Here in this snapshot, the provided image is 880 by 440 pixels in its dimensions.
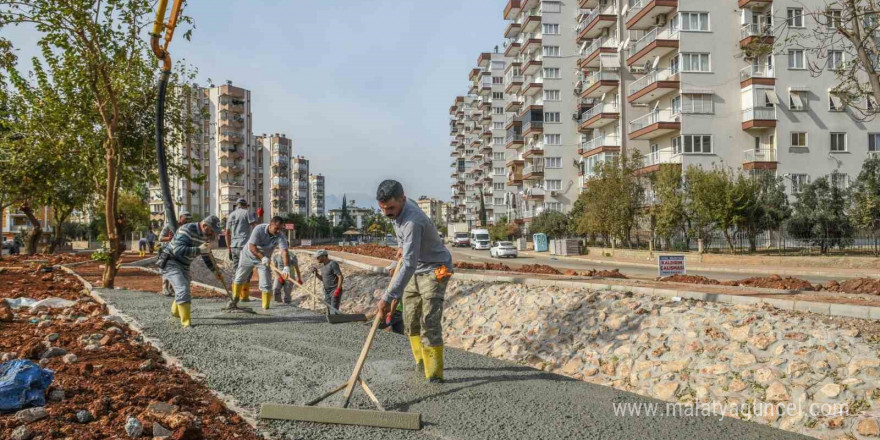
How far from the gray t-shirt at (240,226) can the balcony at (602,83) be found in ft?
135

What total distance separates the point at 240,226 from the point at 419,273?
712cm

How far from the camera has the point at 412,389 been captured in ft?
18.4

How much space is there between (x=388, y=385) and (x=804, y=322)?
517 cm

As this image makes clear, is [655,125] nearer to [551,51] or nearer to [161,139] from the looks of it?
[551,51]

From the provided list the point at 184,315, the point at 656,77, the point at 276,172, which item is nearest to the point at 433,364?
the point at 184,315

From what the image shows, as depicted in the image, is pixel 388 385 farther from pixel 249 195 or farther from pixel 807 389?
pixel 249 195

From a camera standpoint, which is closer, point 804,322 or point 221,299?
point 804,322

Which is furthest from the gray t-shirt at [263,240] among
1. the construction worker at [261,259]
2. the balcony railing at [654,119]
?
the balcony railing at [654,119]

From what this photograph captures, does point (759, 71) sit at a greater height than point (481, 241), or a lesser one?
greater

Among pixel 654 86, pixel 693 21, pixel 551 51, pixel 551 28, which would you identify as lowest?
pixel 654 86

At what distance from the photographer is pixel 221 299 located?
39.5 ft

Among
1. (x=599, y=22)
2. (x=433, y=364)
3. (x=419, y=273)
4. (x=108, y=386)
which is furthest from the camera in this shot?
(x=599, y=22)

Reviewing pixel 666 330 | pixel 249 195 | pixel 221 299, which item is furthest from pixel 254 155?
pixel 666 330

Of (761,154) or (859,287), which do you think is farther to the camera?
(761,154)
